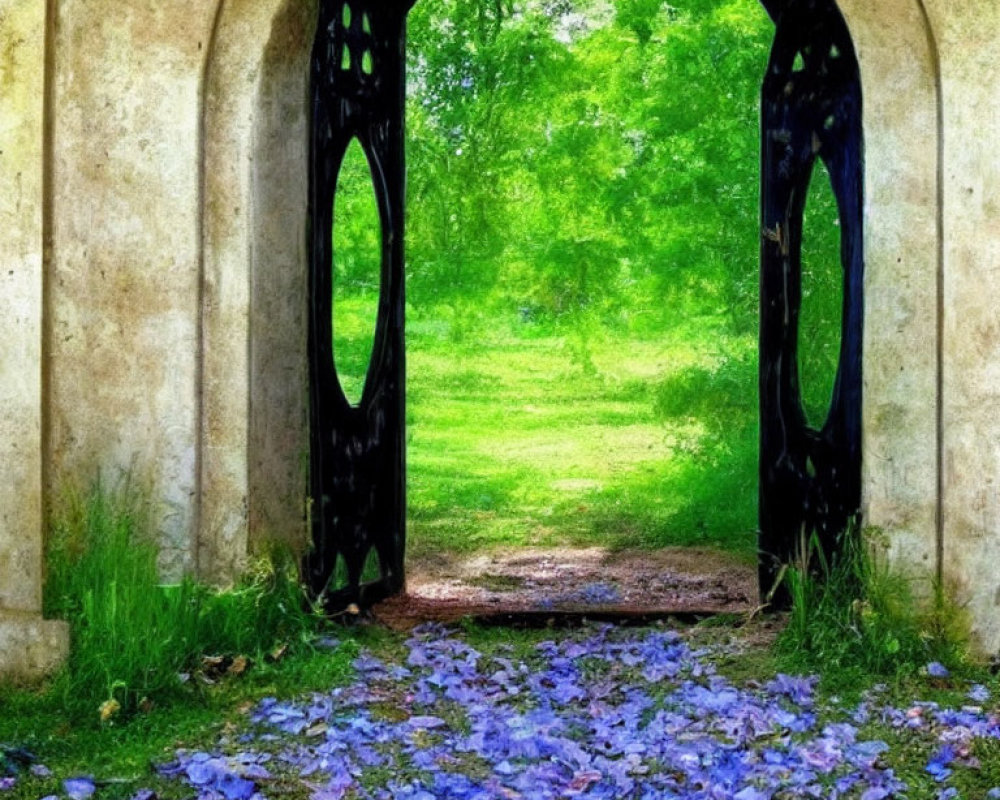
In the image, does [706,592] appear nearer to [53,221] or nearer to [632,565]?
[632,565]

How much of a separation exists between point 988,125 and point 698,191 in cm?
536

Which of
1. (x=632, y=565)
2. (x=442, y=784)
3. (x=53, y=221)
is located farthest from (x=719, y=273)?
(x=442, y=784)

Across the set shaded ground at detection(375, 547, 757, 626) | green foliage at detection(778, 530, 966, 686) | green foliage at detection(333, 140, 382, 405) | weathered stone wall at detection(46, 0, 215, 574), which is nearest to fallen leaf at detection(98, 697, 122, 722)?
weathered stone wall at detection(46, 0, 215, 574)

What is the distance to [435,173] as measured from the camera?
482 inches

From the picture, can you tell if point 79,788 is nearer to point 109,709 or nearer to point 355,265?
point 109,709

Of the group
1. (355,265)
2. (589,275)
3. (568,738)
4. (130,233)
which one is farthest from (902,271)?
(589,275)

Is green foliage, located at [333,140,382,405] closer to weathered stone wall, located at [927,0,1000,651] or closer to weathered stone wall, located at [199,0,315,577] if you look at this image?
weathered stone wall, located at [199,0,315,577]

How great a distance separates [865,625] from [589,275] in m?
8.36

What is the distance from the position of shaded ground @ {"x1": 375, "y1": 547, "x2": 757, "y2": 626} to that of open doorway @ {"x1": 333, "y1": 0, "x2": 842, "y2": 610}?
0.03m

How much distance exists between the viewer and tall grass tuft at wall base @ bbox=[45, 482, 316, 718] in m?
4.75

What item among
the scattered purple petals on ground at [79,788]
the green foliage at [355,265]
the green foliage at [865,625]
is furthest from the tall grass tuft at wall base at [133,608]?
the green foliage at [355,265]

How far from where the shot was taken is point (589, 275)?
42.9ft

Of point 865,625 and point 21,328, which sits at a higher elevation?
point 21,328

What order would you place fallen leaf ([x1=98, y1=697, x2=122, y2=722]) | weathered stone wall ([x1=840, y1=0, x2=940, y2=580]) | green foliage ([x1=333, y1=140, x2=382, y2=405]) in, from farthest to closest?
green foliage ([x1=333, y1=140, x2=382, y2=405])
weathered stone wall ([x1=840, y1=0, x2=940, y2=580])
fallen leaf ([x1=98, y1=697, x2=122, y2=722])
